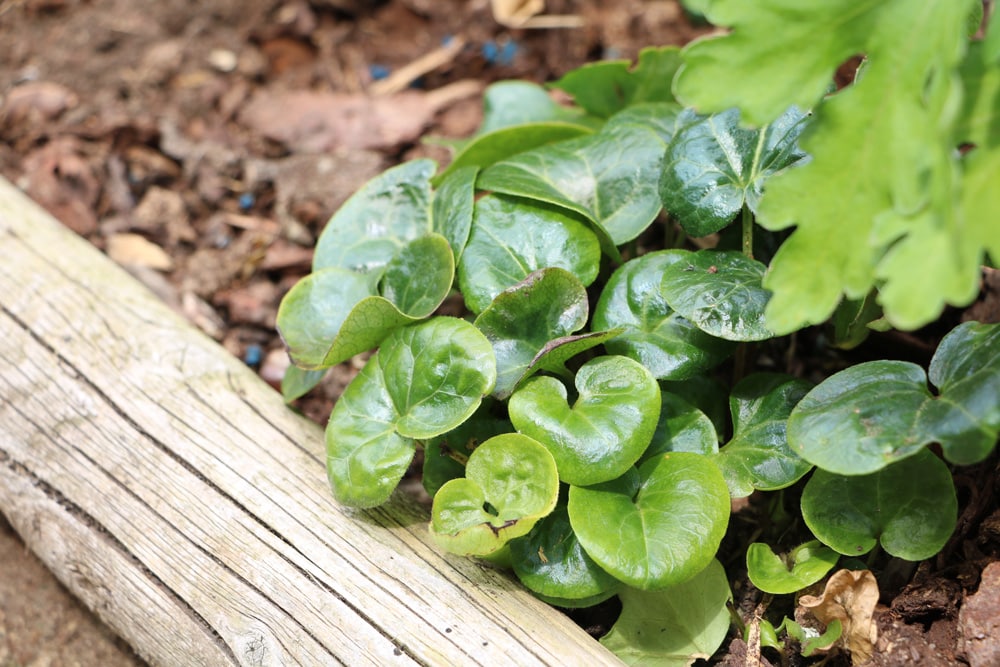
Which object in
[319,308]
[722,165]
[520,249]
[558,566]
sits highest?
[722,165]

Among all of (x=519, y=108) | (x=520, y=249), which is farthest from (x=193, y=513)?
(x=519, y=108)

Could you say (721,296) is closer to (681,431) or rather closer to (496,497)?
(681,431)

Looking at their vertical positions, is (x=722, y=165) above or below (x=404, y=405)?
above

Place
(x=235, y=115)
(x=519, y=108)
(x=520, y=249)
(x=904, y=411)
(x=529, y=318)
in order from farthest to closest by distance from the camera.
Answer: (x=235, y=115) → (x=519, y=108) → (x=520, y=249) → (x=529, y=318) → (x=904, y=411)

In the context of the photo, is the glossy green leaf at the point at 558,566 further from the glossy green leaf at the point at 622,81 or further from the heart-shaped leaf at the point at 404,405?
the glossy green leaf at the point at 622,81

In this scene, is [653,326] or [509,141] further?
[509,141]

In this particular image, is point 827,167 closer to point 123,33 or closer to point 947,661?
point 947,661

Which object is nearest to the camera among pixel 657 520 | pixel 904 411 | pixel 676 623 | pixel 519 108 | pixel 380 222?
pixel 904 411

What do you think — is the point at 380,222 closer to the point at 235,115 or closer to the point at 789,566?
the point at 789,566
